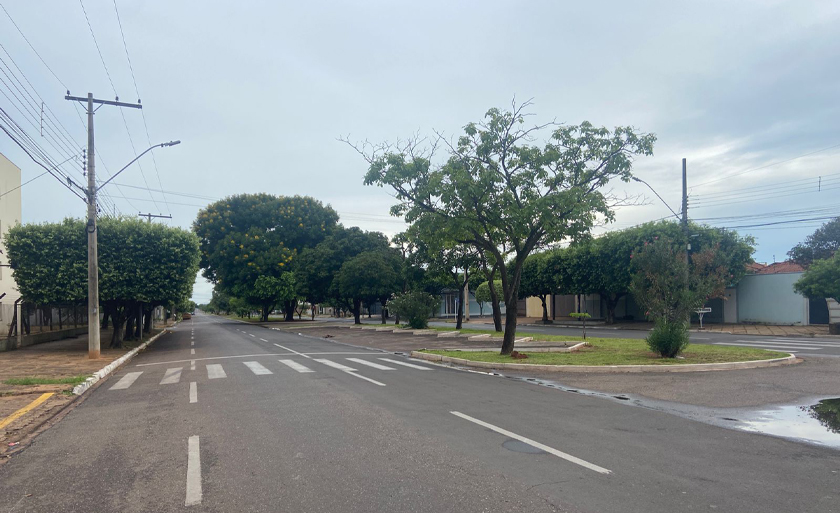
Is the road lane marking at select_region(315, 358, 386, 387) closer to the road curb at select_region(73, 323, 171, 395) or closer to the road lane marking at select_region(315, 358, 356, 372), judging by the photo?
the road lane marking at select_region(315, 358, 356, 372)

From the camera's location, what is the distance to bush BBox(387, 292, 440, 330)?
34500 mm

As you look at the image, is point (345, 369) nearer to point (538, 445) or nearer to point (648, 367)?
point (648, 367)

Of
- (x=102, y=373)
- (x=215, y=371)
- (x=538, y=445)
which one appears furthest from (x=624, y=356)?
(x=102, y=373)

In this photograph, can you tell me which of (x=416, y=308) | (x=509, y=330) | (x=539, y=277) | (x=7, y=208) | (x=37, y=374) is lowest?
(x=37, y=374)

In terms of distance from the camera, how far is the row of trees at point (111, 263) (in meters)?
21.0

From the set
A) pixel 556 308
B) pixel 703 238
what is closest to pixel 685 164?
pixel 703 238

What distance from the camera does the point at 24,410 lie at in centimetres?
921

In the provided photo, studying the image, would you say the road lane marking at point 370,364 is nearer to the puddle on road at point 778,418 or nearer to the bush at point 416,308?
the puddle on road at point 778,418

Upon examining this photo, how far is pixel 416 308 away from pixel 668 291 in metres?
20.4

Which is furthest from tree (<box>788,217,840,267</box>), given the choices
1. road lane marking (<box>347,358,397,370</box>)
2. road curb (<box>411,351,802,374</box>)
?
road lane marking (<box>347,358,397,370</box>)

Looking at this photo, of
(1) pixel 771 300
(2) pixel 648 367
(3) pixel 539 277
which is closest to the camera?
(2) pixel 648 367

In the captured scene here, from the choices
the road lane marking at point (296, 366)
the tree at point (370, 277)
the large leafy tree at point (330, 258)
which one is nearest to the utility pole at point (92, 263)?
the road lane marking at point (296, 366)

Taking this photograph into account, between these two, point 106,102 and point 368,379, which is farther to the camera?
point 106,102

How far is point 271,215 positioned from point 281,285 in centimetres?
748
